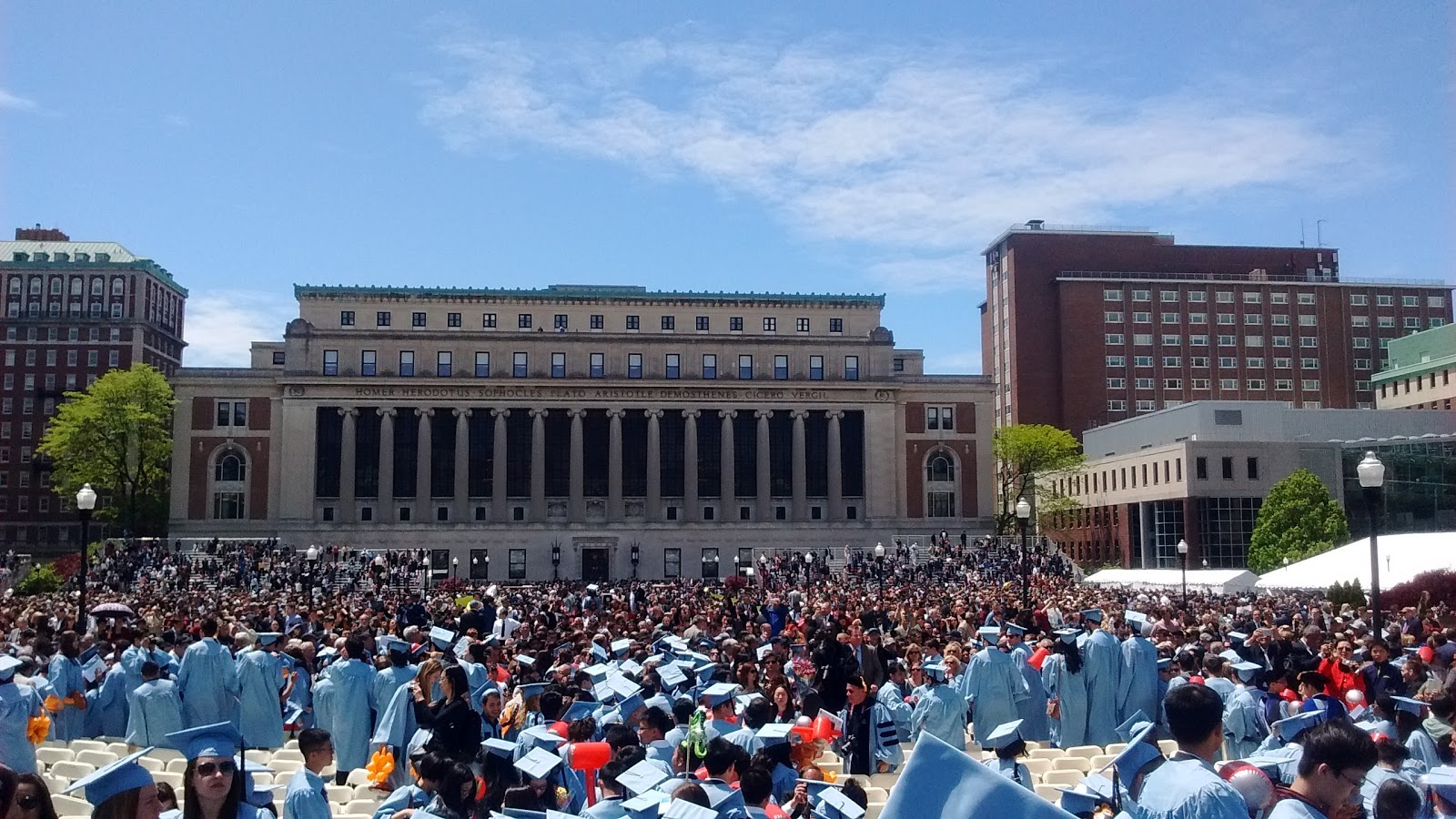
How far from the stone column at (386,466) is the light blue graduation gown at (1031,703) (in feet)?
253

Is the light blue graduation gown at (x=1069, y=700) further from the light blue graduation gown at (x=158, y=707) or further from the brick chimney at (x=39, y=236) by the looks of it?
the brick chimney at (x=39, y=236)

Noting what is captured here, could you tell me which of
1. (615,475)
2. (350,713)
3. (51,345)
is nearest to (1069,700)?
(350,713)

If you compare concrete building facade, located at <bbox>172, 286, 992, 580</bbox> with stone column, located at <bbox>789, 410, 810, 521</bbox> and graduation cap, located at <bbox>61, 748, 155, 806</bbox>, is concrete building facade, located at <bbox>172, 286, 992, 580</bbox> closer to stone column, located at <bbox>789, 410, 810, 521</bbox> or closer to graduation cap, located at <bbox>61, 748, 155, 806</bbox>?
stone column, located at <bbox>789, 410, 810, 521</bbox>

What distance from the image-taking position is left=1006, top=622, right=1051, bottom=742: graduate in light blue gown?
2017 cm

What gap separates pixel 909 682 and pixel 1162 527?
3018 inches

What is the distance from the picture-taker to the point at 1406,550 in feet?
133

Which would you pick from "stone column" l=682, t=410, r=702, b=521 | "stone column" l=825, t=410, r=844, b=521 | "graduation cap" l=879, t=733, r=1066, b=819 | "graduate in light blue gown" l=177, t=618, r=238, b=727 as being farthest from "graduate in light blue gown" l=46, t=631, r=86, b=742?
"stone column" l=825, t=410, r=844, b=521

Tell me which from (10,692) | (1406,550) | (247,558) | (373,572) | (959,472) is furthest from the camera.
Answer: (959,472)

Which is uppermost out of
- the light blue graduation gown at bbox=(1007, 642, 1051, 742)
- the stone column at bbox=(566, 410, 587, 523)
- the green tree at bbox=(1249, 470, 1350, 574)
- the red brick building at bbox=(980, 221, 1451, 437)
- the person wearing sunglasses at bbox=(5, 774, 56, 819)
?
the red brick building at bbox=(980, 221, 1451, 437)

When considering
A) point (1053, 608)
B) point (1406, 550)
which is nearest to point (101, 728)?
point (1053, 608)

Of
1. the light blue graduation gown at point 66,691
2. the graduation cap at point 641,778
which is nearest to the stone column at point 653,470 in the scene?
the light blue graduation gown at point 66,691

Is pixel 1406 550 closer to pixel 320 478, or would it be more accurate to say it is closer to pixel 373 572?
pixel 373 572

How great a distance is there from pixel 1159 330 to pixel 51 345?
108545mm

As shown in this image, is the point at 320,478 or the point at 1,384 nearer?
the point at 320,478
